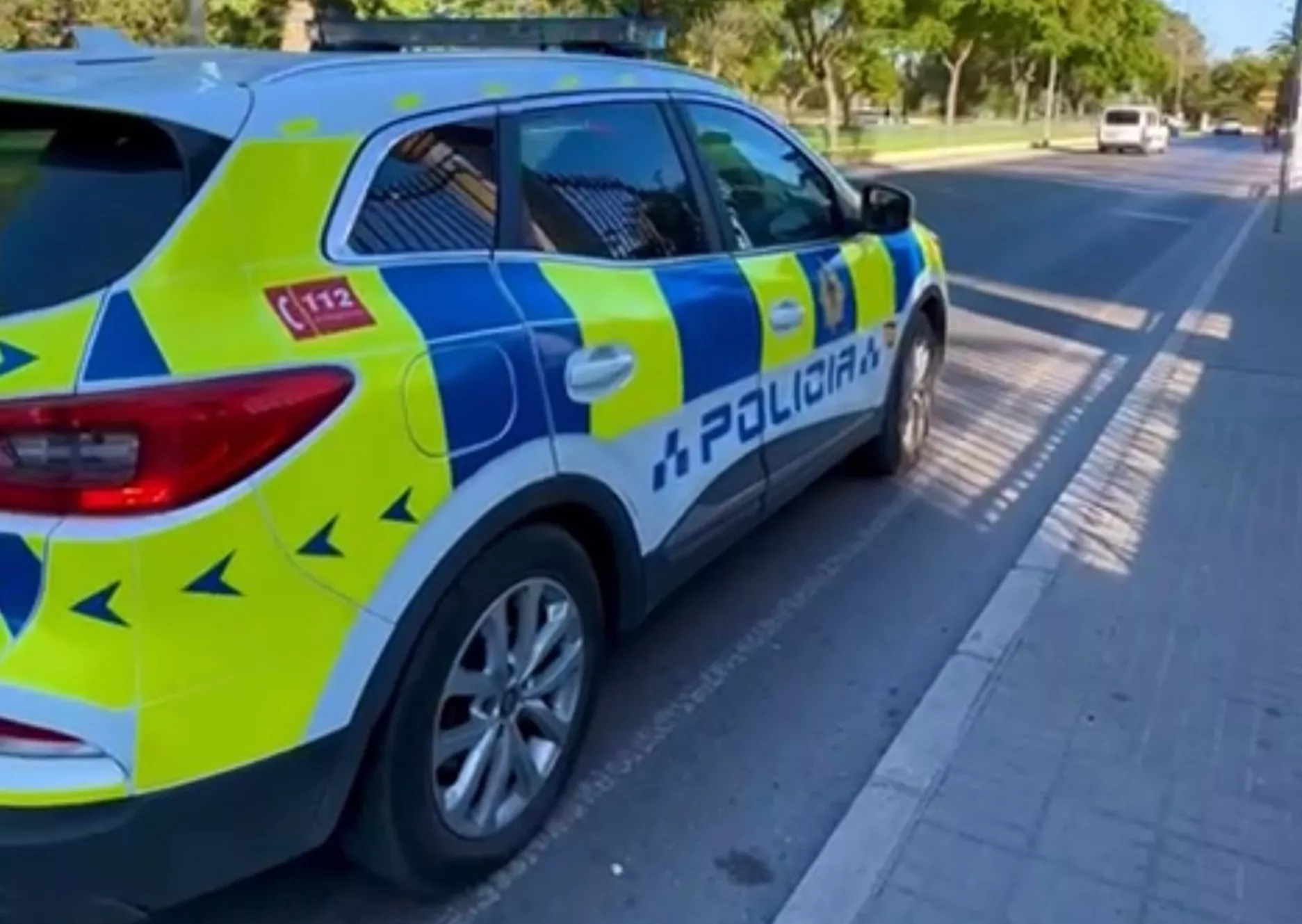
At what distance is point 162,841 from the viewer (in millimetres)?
2002

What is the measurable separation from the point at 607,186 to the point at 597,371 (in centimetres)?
66

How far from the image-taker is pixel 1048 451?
611 cm

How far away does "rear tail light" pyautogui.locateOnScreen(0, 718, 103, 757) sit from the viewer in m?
1.89

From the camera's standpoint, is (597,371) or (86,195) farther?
(597,371)

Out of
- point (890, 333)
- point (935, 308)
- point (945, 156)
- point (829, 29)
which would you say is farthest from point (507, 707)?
point (945, 156)

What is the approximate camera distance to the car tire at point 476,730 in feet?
7.77

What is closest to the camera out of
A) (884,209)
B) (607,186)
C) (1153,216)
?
(607,186)

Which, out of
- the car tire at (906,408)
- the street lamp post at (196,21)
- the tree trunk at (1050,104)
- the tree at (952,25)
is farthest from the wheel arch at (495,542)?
the tree trunk at (1050,104)

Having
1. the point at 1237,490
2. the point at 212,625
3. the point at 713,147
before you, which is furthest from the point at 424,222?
the point at 1237,490

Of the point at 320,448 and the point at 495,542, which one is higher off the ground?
the point at 320,448

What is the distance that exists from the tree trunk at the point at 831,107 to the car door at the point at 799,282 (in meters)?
28.7

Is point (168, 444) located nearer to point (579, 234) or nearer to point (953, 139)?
point (579, 234)

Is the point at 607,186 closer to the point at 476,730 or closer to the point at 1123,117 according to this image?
the point at 476,730

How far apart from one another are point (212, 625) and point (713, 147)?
2.28 metres
